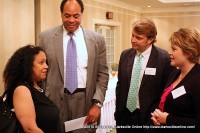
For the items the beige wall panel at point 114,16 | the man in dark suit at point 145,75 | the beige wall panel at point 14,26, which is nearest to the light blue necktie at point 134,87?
the man in dark suit at point 145,75

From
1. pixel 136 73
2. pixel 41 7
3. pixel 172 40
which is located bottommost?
pixel 136 73

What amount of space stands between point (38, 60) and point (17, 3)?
223cm

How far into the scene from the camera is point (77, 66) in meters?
2.10

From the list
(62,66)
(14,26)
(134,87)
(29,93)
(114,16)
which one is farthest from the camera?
(114,16)

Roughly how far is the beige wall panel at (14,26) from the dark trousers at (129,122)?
190cm

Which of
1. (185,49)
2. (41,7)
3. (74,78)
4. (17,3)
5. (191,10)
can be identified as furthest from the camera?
(191,10)

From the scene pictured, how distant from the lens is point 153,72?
2082mm

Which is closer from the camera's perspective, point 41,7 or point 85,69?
point 85,69

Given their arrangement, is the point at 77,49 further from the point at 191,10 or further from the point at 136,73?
the point at 191,10

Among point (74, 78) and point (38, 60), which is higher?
point (38, 60)

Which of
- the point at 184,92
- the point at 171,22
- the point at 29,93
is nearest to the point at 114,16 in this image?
the point at 171,22

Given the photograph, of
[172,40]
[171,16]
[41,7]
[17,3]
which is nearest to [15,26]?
[17,3]

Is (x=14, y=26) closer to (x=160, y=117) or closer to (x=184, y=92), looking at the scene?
(x=160, y=117)

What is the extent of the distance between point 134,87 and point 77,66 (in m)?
0.47
